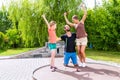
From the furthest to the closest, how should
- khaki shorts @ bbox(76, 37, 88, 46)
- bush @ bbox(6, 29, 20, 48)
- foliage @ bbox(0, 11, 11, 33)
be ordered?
1. foliage @ bbox(0, 11, 11, 33)
2. bush @ bbox(6, 29, 20, 48)
3. khaki shorts @ bbox(76, 37, 88, 46)

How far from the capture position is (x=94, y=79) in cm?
671

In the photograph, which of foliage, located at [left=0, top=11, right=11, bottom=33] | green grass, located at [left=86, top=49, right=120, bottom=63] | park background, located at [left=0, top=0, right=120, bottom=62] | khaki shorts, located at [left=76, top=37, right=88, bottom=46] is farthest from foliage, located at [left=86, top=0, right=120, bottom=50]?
foliage, located at [left=0, top=11, right=11, bottom=33]

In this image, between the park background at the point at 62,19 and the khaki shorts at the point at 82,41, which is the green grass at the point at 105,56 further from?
the khaki shorts at the point at 82,41

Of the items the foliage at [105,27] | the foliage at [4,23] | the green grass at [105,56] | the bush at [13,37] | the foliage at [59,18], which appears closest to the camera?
the green grass at [105,56]

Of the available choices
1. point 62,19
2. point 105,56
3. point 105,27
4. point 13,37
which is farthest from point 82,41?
point 13,37

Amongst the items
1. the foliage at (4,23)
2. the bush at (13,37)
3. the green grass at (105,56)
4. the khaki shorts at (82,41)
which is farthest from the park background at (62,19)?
the foliage at (4,23)

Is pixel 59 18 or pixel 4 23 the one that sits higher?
pixel 4 23

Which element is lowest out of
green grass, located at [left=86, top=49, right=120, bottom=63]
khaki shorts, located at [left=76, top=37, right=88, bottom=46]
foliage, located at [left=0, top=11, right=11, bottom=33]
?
green grass, located at [left=86, top=49, right=120, bottom=63]

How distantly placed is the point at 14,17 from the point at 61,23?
3.81 metres

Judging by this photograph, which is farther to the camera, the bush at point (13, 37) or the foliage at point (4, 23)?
the foliage at point (4, 23)

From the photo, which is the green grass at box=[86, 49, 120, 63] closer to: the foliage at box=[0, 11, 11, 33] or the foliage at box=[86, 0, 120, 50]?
the foliage at box=[86, 0, 120, 50]

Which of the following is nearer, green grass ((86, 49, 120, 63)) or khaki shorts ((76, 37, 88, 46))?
khaki shorts ((76, 37, 88, 46))

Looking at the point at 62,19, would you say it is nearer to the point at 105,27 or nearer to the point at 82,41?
the point at 105,27

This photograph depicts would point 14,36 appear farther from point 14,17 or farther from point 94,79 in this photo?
point 94,79
